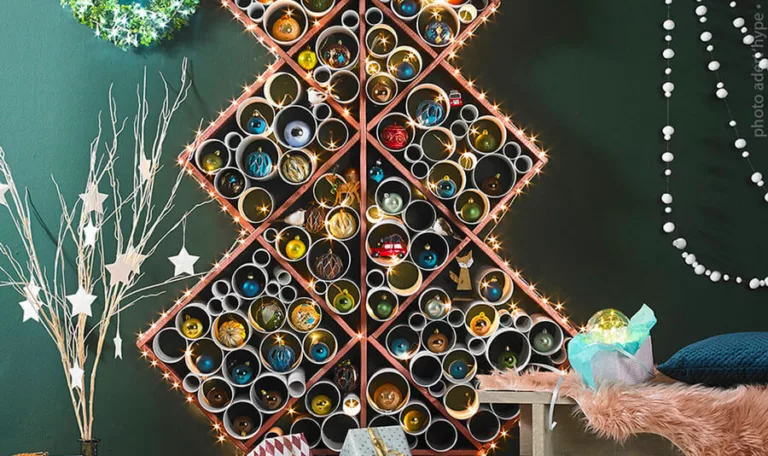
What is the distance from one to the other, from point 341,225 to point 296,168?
273 millimetres

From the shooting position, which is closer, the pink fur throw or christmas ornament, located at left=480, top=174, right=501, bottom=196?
the pink fur throw

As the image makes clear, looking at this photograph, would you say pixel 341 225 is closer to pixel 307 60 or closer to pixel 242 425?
pixel 307 60

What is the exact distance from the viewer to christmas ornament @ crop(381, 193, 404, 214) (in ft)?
8.25

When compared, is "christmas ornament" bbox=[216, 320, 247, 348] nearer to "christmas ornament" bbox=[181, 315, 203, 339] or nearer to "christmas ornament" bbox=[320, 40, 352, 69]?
"christmas ornament" bbox=[181, 315, 203, 339]

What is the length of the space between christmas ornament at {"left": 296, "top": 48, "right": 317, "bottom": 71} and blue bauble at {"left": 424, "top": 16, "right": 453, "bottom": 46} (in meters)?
0.44

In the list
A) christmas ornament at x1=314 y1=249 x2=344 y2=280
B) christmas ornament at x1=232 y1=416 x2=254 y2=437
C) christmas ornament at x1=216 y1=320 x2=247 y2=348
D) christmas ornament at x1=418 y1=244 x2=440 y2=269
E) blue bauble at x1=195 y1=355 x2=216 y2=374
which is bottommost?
christmas ornament at x1=232 y1=416 x2=254 y2=437

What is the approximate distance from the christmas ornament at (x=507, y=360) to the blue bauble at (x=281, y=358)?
0.77 metres

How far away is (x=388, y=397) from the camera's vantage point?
8.15 ft

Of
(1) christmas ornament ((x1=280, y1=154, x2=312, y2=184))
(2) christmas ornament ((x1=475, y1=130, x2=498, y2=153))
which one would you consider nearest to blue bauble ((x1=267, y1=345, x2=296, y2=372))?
(1) christmas ornament ((x1=280, y1=154, x2=312, y2=184))

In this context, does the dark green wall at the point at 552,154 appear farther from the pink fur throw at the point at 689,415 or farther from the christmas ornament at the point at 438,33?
the pink fur throw at the point at 689,415

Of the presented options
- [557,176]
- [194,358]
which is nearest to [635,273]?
[557,176]

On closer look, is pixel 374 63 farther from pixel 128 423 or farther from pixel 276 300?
pixel 128 423

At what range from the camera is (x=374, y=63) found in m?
2.56

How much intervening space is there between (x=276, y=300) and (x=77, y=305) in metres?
0.68
